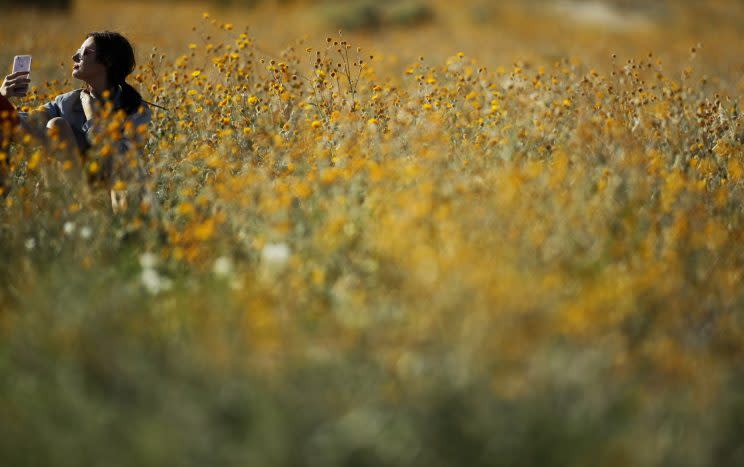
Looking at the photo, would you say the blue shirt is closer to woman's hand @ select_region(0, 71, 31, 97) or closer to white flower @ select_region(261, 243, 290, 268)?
woman's hand @ select_region(0, 71, 31, 97)

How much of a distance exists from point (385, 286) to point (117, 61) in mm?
2628

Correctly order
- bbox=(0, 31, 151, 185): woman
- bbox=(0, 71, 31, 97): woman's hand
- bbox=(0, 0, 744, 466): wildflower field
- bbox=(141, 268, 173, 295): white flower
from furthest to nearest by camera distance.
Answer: bbox=(0, 31, 151, 185): woman < bbox=(0, 71, 31, 97): woman's hand < bbox=(141, 268, 173, 295): white flower < bbox=(0, 0, 744, 466): wildflower field

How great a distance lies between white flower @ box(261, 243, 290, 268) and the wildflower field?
16mm

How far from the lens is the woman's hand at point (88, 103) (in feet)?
14.0

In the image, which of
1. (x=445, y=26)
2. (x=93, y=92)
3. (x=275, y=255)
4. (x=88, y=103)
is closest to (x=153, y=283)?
(x=275, y=255)

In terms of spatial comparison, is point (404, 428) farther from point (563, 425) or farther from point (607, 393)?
point (607, 393)

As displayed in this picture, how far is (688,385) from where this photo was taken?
94.6 inches

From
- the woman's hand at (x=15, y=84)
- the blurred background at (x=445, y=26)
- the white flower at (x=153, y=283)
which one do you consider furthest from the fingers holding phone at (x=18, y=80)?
the blurred background at (x=445, y=26)

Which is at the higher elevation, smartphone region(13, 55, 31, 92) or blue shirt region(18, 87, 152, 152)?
smartphone region(13, 55, 31, 92)

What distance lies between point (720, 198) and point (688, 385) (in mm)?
1389

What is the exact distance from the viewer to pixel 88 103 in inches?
169

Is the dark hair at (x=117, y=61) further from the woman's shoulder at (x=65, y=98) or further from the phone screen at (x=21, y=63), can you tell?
the phone screen at (x=21, y=63)

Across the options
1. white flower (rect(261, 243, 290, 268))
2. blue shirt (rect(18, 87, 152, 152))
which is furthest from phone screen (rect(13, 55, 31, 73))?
white flower (rect(261, 243, 290, 268))

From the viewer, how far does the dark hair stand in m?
4.32
